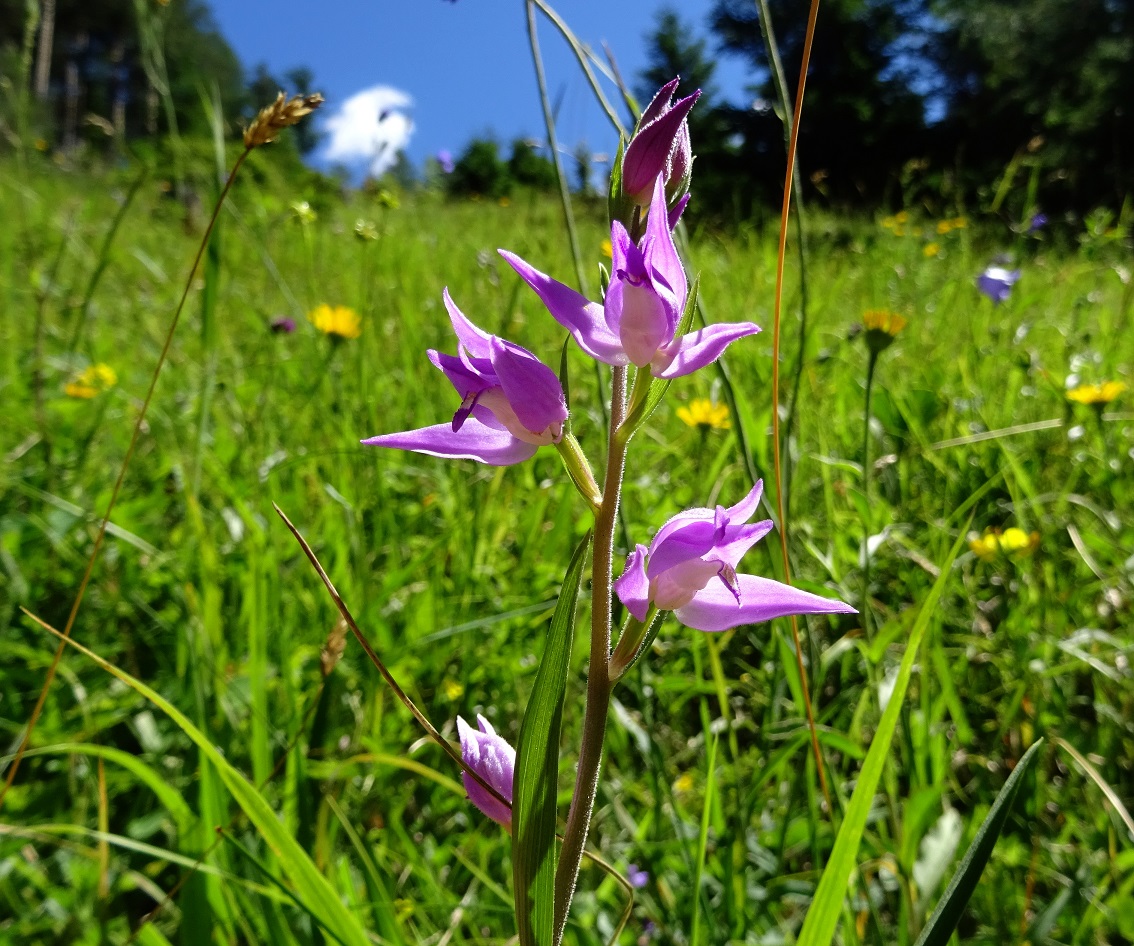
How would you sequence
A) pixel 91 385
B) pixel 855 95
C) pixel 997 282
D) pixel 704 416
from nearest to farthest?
1. pixel 704 416
2. pixel 91 385
3. pixel 997 282
4. pixel 855 95

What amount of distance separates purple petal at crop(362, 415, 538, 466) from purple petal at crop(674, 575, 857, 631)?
146 mm

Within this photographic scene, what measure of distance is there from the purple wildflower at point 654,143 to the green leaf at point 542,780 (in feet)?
0.78

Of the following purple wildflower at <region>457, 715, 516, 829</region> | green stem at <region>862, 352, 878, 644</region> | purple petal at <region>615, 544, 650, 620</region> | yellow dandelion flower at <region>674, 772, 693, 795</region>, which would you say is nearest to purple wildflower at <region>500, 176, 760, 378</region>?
purple petal at <region>615, 544, 650, 620</region>

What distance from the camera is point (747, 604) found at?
1.58 feet

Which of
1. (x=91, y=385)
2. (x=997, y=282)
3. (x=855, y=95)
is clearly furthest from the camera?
(x=855, y=95)

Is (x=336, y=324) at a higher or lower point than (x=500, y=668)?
higher

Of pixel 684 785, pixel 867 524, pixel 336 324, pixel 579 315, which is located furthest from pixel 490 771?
pixel 336 324

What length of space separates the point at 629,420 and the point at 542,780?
0.22m

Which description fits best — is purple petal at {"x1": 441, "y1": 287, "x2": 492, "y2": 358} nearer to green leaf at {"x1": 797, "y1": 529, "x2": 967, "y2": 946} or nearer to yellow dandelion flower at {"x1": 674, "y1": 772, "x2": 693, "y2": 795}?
green leaf at {"x1": 797, "y1": 529, "x2": 967, "y2": 946}

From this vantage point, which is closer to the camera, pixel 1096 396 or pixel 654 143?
pixel 654 143

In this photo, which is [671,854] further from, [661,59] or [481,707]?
[661,59]

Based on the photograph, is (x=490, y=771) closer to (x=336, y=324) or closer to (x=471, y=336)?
(x=471, y=336)

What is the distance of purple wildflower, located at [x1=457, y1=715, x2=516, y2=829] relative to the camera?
1.81 ft

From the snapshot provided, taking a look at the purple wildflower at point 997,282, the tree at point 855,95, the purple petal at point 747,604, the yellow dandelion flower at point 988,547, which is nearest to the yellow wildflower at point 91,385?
the purple petal at point 747,604
